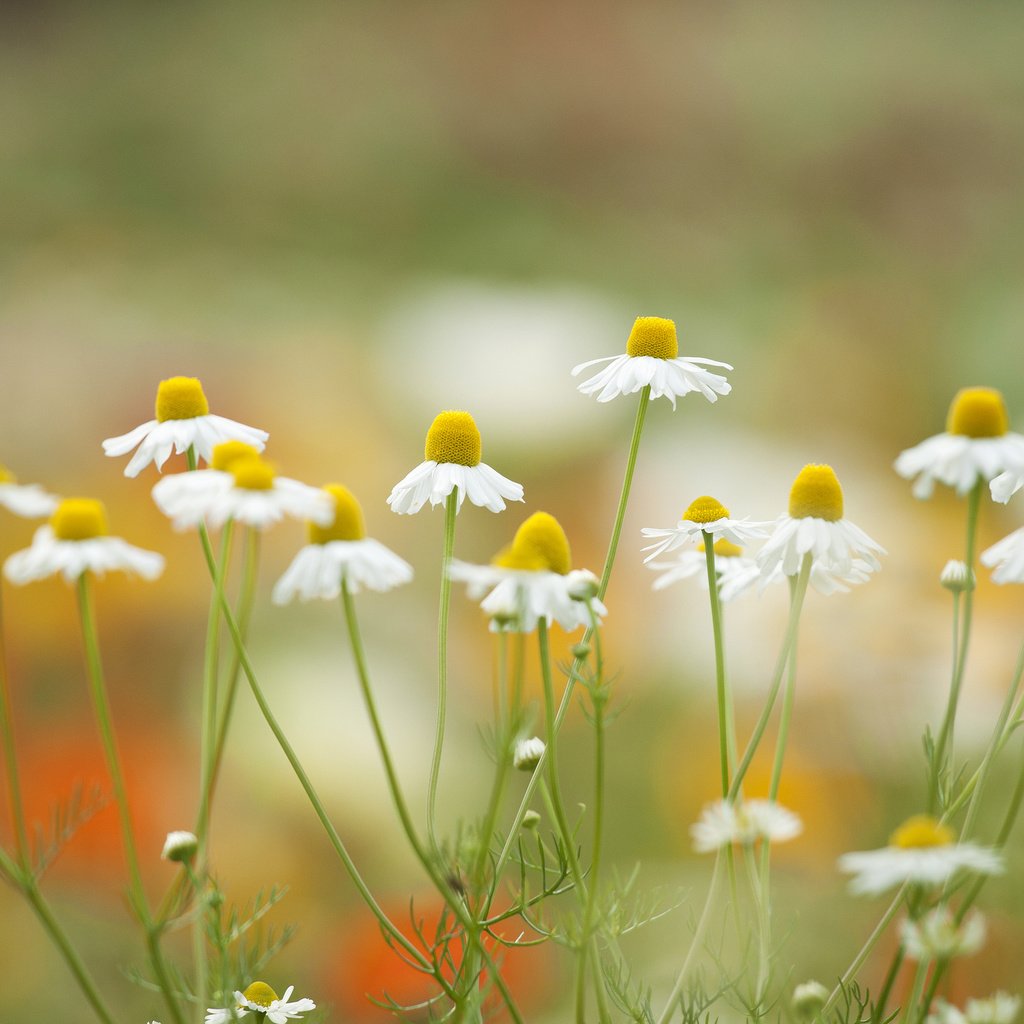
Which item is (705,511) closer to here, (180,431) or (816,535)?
(816,535)

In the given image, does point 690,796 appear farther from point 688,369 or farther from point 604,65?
point 604,65

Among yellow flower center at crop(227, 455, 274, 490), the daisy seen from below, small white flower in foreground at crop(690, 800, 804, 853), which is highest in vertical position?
yellow flower center at crop(227, 455, 274, 490)

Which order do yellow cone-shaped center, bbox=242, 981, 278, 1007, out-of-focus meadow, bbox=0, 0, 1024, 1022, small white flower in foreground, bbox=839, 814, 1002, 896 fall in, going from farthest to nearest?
1. out-of-focus meadow, bbox=0, 0, 1024, 1022
2. yellow cone-shaped center, bbox=242, 981, 278, 1007
3. small white flower in foreground, bbox=839, 814, 1002, 896

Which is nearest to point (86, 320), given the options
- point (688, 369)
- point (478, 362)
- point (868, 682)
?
point (478, 362)

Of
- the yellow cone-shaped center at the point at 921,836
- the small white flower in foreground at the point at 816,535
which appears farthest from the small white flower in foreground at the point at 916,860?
the small white flower in foreground at the point at 816,535

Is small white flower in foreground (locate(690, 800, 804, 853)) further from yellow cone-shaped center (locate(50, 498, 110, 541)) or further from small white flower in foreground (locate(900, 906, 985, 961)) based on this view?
yellow cone-shaped center (locate(50, 498, 110, 541))

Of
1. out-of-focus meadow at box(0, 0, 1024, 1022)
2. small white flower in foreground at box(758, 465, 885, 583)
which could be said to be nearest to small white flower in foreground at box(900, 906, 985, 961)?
small white flower in foreground at box(758, 465, 885, 583)

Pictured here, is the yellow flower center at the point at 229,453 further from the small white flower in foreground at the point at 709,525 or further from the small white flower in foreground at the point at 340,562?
the small white flower in foreground at the point at 709,525

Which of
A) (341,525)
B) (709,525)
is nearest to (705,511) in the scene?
(709,525)
